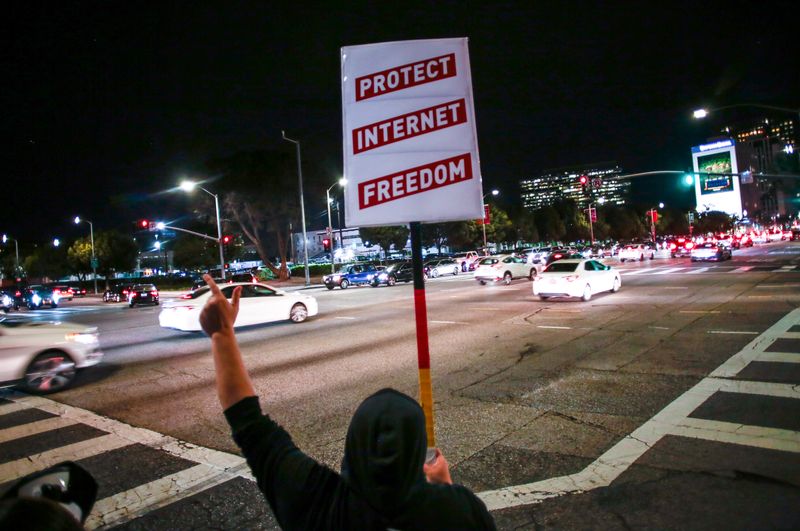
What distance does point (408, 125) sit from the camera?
140 inches

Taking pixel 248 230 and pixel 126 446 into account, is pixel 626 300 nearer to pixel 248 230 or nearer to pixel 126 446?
pixel 126 446

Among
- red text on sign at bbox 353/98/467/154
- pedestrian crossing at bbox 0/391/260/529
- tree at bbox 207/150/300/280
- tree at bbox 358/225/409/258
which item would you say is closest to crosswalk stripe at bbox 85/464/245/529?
pedestrian crossing at bbox 0/391/260/529

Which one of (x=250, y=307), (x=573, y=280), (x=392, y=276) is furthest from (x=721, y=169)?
(x=250, y=307)

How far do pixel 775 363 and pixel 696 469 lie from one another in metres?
4.75

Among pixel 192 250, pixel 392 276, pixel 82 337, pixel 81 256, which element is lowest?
pixel 392 276

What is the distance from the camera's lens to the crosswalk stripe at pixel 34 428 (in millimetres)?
6355

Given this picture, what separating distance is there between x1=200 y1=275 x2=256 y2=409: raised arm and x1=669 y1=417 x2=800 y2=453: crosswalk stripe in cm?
504

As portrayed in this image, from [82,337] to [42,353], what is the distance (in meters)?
0.71

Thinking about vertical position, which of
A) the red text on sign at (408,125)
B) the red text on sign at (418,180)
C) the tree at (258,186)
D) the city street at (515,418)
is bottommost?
the city street at (515,418)

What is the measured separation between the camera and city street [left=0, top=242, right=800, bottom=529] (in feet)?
13.4

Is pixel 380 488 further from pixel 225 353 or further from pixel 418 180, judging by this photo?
pixel 418 180

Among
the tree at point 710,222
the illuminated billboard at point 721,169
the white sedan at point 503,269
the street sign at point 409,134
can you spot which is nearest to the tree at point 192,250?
the white sedan at point 503,269

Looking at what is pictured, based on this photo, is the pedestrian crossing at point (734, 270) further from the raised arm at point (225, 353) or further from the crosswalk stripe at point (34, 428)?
the raised arm at point (225, 353)

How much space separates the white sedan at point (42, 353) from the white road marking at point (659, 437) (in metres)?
8.21
